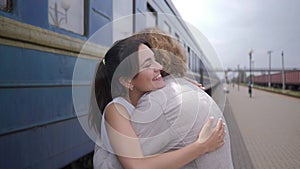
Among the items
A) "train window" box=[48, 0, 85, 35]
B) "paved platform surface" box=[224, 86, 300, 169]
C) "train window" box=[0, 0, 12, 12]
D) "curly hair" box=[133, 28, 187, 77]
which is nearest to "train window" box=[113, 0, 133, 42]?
"train window" box=[48, 0, 85, 35]

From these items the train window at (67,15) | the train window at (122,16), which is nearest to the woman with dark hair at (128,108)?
the train window at (67,15)

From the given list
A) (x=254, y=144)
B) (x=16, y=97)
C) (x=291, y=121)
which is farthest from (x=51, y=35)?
(x=291, y=121)

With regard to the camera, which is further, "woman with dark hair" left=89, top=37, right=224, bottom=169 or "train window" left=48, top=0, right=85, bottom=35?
"train window" left=48, top=0, right=85, bottom=35

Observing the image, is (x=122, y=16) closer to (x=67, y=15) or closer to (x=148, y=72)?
(x=67, y=15)

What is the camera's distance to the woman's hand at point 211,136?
3.78 ft

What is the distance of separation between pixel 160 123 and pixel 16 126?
101cm

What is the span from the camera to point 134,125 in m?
1.17

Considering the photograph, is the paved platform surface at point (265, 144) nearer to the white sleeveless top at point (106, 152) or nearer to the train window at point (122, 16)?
the train window at point (122, 16)

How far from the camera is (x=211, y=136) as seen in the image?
1.17 m

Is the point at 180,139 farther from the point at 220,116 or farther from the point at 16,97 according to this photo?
the point at 16,97

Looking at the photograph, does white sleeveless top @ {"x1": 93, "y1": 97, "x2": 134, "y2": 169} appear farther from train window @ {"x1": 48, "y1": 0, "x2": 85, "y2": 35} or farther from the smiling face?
train window @ {"x1": 48, "y1": 0, "x2": 85, "y2": 35}

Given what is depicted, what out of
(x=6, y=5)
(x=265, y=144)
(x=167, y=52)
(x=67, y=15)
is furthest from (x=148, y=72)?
(x=265, y=144)

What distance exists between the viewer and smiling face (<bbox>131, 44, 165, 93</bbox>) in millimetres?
1212

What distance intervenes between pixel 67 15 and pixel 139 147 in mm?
1525
